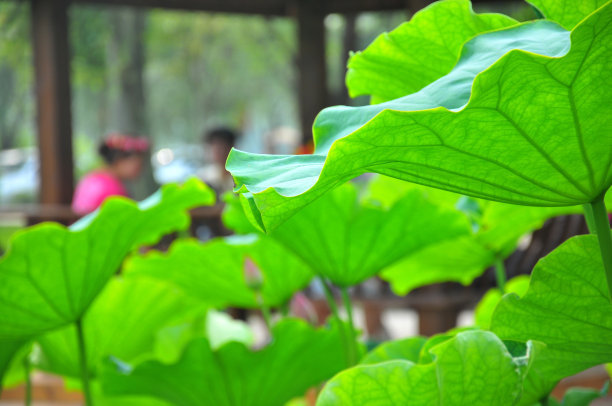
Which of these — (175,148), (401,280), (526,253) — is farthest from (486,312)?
(175,148)

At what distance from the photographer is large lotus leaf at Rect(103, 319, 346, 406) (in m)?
1.03

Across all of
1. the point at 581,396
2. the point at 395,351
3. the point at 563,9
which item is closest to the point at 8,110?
the point at 395,351

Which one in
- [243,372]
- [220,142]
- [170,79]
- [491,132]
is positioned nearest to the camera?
[491,132]

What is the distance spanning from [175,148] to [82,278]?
77.7ft

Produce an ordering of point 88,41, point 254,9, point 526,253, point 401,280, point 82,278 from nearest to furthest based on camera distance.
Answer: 1. point 82,278
2. point 401,280
3. point 526,253
4. point 254,9
5. point 88,41

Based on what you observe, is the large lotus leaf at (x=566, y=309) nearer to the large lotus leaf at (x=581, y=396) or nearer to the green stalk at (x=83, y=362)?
the large lotus leaf at (x=581, y=396)

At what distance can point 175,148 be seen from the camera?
957 inches

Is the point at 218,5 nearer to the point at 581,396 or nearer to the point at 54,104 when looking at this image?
the point at 54,104

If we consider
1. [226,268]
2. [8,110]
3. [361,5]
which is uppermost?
[361,5]

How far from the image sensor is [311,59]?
21.9 ft

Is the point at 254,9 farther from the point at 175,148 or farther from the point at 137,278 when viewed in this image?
the point at 175,148

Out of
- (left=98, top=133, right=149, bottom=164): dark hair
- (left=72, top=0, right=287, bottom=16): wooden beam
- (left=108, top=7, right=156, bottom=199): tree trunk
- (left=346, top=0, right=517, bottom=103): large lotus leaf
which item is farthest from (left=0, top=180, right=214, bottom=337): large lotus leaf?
(left=108, top=7, right=156, bottom=199): tree trunk

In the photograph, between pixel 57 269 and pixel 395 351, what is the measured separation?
378mm

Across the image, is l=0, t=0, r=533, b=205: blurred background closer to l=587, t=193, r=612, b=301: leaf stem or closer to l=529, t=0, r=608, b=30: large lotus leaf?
l=529, t=0, r=608, b=30: large lotus leaf
